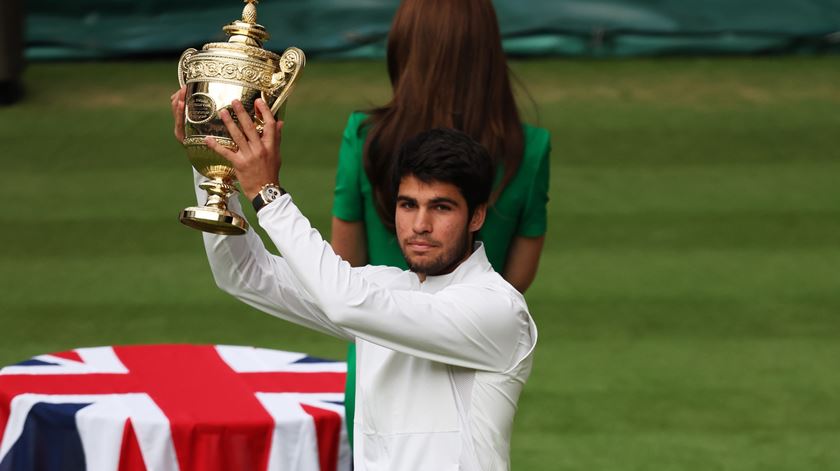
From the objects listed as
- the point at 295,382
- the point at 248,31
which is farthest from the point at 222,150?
the point at 295,382

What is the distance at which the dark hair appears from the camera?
2.59 metres

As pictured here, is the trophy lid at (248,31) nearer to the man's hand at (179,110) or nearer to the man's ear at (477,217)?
the man's hand at (179,110)

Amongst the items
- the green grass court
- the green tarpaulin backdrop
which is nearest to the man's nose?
→ the green grass court

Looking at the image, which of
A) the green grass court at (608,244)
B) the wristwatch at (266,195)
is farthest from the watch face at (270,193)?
the green grass court at (608,244)

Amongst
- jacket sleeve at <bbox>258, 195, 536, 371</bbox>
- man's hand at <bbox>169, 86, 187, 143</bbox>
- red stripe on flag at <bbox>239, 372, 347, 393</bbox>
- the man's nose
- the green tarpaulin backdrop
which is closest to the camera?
jacket sleeve at <bbox>258, 195, 536, 371</bbox>

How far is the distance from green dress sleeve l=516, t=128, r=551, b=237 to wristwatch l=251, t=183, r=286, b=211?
34.1 inches

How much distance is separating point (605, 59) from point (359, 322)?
9110mm

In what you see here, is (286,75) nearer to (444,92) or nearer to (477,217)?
(477,217)

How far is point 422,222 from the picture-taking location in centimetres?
256

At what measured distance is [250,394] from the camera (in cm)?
370

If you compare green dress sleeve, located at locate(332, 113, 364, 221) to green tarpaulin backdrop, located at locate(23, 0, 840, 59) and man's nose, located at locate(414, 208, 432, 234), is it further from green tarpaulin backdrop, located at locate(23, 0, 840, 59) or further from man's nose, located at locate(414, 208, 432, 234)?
green tarpaulin backdrop, located at locate(23, 0, 840, 59)

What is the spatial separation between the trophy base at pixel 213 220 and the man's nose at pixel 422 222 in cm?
33

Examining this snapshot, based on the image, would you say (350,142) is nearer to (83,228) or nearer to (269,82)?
(269,82)

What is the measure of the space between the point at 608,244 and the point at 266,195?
17.6 feet
